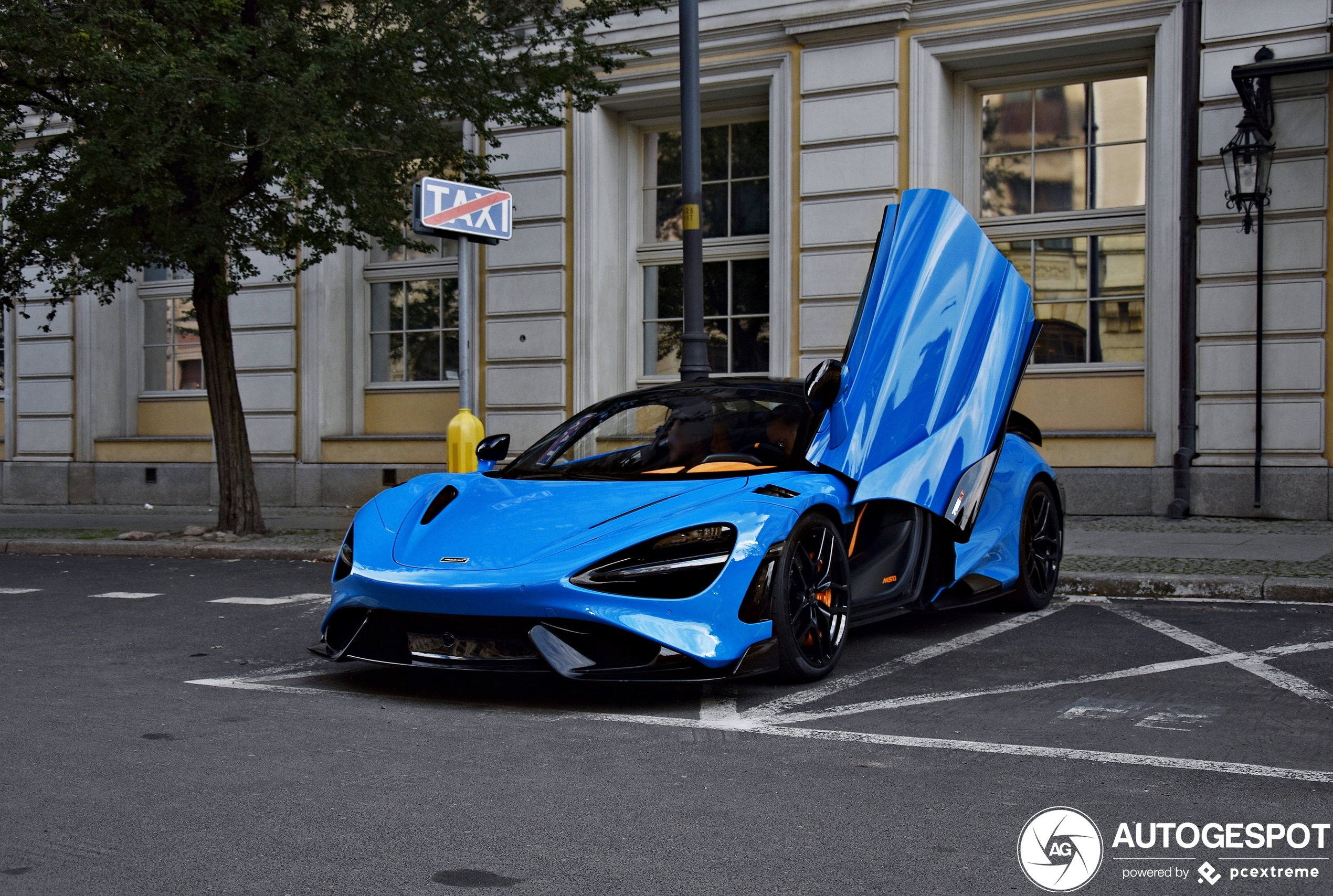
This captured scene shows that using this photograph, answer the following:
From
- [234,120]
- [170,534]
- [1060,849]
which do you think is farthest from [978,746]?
[170,534]

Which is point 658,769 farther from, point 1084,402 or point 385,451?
point 385,451

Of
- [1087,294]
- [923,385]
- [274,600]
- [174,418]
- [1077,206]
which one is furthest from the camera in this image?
[174,418]

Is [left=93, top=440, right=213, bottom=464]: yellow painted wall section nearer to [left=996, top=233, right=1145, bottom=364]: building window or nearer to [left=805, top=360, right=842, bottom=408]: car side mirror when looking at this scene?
[left=996, top=233, right=1145, bottom=364]: building window

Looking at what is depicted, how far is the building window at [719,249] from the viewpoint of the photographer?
A: 1583 cm

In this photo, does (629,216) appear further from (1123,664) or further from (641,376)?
(1123,664)

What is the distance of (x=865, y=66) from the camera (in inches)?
576

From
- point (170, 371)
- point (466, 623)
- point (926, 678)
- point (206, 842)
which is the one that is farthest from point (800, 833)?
point (170, 371)

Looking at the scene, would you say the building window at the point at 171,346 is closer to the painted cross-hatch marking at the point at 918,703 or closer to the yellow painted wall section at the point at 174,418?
the yellow painted wall section at the point at 174,418

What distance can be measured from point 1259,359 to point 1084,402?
1840 mm

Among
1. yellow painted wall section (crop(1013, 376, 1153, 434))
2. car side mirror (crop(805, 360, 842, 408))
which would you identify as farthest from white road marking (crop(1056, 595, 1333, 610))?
yellow painted wall section (crop(1013, 376, 1153, 434))

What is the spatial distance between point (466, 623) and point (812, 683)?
1465mm

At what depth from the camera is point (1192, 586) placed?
826 cm

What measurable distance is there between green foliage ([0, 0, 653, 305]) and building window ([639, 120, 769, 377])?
251cm
